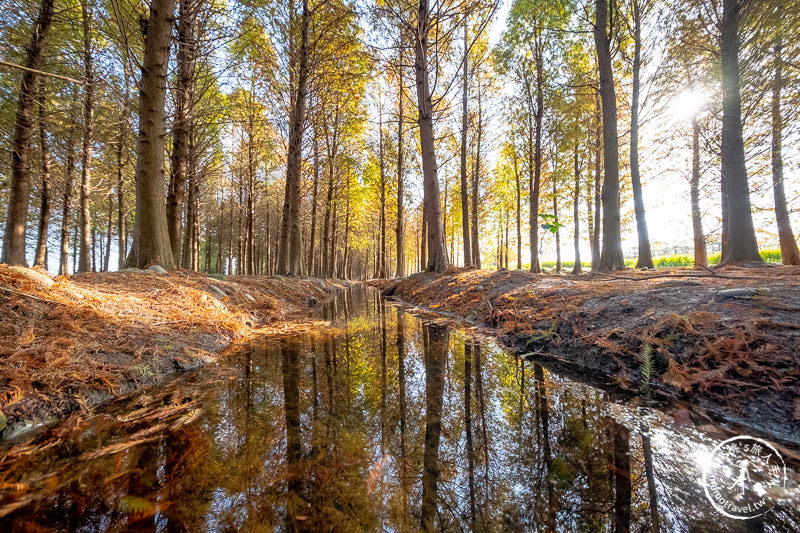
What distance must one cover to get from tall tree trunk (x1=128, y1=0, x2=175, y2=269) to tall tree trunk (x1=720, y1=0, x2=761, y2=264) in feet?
35.9

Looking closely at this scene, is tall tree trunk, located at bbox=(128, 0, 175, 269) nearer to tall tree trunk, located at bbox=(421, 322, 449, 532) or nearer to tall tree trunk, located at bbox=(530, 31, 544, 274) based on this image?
tall tree trunk, located at bbox=(421, 322, 449, 532)

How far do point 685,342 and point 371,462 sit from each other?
7.88 feet

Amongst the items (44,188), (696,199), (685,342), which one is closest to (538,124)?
(696,199)

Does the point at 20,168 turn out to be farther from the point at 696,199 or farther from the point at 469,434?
the point at 696,199

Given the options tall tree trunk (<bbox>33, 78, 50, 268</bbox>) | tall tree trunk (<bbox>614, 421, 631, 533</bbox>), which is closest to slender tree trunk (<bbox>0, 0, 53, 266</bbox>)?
tall tree trunk (<bbox>33, 78, 50, 268</bbox>)

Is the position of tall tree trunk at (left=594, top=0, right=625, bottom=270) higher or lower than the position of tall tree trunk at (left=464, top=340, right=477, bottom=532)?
higher

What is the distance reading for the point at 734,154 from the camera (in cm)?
609

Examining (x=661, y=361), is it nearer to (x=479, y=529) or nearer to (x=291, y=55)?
(x=479, y=529)

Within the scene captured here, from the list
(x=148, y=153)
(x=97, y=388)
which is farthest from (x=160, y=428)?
(x=148, y=153)

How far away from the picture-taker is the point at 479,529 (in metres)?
0.90

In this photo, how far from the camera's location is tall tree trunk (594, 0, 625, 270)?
6938mm

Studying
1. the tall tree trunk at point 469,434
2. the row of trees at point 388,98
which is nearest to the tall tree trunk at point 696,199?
the row of trees at point 388,98

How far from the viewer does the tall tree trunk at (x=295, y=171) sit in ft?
27.1

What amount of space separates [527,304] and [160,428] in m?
3.96
